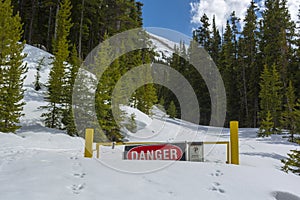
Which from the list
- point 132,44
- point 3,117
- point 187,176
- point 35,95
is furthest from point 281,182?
point 132,44

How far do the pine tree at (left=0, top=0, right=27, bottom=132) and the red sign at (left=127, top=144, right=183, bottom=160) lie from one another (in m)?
7.95

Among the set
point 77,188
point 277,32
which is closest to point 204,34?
point 277,32

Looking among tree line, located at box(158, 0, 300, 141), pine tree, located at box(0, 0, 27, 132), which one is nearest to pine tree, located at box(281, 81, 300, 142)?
tree line, located at box(158, 0, 300, 141)

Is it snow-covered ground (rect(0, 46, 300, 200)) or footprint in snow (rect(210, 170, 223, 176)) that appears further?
footprint in snow (rect(210, 170, 223, 176))

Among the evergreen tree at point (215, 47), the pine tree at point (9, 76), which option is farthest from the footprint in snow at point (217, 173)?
the evergreen tree at point (215, 47)

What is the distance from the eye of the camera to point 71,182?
4.82 meters

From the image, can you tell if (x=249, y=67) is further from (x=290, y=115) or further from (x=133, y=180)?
(x=133, y=180)

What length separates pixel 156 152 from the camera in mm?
6910

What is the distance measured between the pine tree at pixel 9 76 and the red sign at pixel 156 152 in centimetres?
795

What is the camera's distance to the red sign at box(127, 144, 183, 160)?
6.85m

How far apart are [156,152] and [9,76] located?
9850 millimetres

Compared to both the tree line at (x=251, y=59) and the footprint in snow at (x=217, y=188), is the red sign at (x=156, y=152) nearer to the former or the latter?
the footprint in snow at (x=217, y=188)

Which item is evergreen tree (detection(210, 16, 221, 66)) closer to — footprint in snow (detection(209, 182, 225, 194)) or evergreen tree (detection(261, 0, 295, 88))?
evergreen tree (detection(261, 0, 295, 88))

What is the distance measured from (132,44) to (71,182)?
26099 mm
